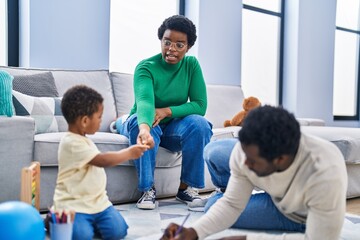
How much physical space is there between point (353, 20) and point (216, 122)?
3289 mm

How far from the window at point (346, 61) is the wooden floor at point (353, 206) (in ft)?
10.0

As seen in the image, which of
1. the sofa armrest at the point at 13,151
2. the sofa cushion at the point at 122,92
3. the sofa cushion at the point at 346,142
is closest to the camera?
the sofa armrest at the point at 13,151

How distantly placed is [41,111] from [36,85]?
10.3 inches

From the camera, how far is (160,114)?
83.7 inches

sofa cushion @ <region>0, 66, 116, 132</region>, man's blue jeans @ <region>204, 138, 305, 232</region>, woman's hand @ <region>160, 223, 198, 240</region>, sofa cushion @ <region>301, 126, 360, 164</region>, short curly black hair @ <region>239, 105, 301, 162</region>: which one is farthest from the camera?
sofa cushion @ <region>0, 66, 116, 132</region>

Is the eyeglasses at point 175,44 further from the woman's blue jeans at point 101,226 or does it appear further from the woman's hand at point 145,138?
the woman's blue jeans at point 101,226

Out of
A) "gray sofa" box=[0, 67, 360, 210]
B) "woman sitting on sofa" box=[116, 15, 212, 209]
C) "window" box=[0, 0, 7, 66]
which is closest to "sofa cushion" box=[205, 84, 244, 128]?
"gray sofa" box=[0, 67, 360, 210]

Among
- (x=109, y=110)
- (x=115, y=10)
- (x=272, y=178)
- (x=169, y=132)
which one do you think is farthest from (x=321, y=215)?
(x=115, y=10)

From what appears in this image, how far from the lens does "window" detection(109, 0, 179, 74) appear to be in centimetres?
347

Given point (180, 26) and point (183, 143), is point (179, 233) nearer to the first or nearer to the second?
point (183, 143)

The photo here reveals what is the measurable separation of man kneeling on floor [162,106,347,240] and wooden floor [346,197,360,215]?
86 cm

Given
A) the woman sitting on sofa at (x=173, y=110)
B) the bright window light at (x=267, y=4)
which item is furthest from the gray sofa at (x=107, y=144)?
the bright window light at (x=267, y=4)

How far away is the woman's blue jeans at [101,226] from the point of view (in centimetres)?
147

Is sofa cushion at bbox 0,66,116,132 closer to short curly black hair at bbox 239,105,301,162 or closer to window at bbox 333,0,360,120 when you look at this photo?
short curly black hair at bbox 239,105,301,162
